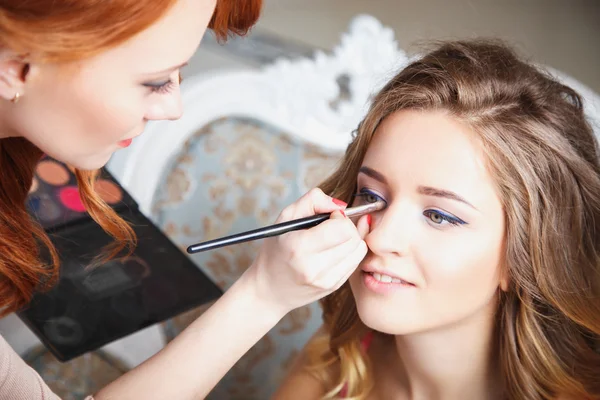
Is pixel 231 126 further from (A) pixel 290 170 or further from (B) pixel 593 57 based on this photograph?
(B) pixel 593 57

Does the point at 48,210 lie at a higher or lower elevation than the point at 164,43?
lower

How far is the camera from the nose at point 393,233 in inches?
40.8

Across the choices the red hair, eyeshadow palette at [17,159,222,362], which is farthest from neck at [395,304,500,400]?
the red hair

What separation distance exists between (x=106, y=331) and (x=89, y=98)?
0.60 m

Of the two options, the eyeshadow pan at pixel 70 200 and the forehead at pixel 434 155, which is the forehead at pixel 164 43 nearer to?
the forehead at pixel 434 155

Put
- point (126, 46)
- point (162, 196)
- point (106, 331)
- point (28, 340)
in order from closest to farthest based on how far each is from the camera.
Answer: point (126, 46) → point (106, 331) → point (28, 340) → point (162, 196)

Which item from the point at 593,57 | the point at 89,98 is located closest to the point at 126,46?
the point at 89,98

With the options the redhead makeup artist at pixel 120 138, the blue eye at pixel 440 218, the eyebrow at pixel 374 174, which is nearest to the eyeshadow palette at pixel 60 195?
the redhead makeup artist at pixel 120 138

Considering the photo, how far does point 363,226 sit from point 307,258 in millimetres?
172

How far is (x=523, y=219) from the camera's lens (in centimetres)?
107

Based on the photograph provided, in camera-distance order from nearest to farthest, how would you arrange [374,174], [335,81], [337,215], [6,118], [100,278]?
[6,118] < [337,215] < [374,174] < [100,278] < [335,81]

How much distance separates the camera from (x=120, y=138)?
0.89 metres

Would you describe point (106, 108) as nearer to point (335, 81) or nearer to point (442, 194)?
point (442, 194)

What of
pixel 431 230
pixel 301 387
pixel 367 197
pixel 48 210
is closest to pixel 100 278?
pixel 48 210
